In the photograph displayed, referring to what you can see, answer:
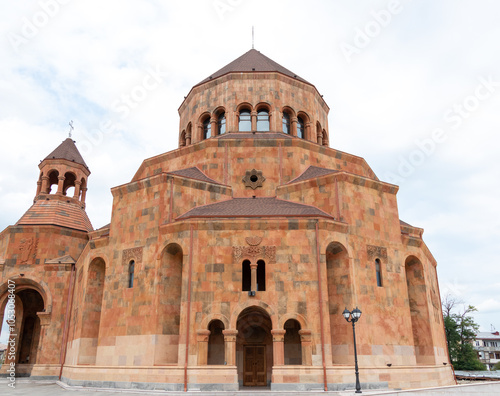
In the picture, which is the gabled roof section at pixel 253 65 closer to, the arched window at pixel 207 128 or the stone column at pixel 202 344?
the arched window at pixel 207 128

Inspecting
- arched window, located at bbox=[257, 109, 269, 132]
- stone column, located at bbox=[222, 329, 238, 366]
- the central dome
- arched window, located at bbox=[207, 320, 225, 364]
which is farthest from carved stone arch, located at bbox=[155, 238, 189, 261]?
arched window, located at bbox=[257, 109, 269, 132]

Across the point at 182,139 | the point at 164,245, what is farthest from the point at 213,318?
the point at 182,139

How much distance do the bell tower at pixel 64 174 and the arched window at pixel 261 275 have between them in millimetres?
17560

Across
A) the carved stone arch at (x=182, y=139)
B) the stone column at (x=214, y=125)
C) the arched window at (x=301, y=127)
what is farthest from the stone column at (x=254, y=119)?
the carved stone arch at (x=182, y=139)

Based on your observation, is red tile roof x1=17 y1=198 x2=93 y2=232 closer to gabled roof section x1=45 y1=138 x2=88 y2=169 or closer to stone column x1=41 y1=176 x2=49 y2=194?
stone column x1=41 y1=176 x2=49 y2=194

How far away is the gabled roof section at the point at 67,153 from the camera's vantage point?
29733mm

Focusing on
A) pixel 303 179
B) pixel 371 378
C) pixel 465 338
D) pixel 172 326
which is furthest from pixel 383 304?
pixel 465 338

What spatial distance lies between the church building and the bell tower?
18.9ft

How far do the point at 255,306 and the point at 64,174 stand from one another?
1950 centimetres

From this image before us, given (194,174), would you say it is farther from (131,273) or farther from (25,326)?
(25,326)

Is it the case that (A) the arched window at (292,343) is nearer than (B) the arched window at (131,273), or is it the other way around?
(A) the arched window at (292,343)

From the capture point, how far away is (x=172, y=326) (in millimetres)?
17297

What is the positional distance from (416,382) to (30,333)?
2396cm

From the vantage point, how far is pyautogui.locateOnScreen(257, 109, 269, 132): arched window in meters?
25.0
